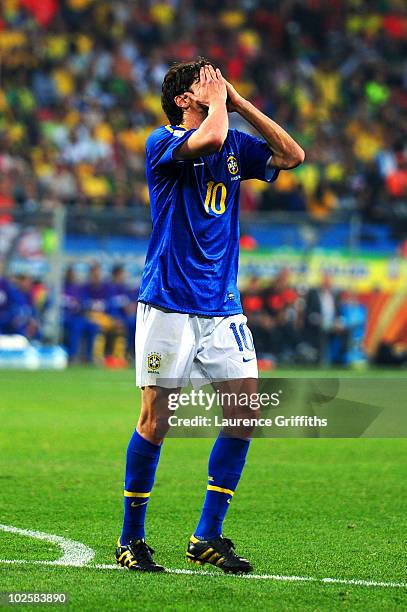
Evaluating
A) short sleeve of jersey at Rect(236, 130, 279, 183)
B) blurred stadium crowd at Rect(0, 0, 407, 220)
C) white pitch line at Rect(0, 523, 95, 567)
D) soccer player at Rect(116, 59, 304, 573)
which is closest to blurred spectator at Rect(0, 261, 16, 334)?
blurred stadium crowd at Rect(0, 0, 407, 220)

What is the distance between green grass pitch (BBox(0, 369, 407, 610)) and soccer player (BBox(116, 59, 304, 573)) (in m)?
0.33

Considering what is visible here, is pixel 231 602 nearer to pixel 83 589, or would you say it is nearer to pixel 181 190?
pixel 83 589

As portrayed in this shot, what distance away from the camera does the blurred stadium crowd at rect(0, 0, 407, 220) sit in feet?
77.9

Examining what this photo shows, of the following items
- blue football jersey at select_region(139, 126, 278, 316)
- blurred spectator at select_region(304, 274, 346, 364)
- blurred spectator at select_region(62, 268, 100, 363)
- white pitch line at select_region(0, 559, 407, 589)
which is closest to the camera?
white pitch line at select_region(0, 559, 407, 589)

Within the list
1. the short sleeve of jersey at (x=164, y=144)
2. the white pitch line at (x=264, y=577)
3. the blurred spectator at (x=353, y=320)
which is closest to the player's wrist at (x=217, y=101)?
the short sleeve of jersey at (x=164, y=144)

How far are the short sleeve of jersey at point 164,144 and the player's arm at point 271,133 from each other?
12.9 inches

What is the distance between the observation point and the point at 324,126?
27.2m

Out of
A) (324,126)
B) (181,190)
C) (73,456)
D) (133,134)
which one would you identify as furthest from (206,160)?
(324,126)

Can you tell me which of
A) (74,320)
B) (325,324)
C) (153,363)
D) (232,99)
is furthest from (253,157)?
(325,324)

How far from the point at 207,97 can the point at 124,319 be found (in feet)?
53.2

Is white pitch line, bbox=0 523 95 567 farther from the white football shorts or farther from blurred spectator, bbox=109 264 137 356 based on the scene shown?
blurred spectator, bbox=109 264 137 356

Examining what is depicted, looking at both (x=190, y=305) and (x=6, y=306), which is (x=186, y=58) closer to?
(x=6, y=306)

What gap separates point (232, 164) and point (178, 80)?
0.46m

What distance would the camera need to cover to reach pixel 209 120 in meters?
5.51
